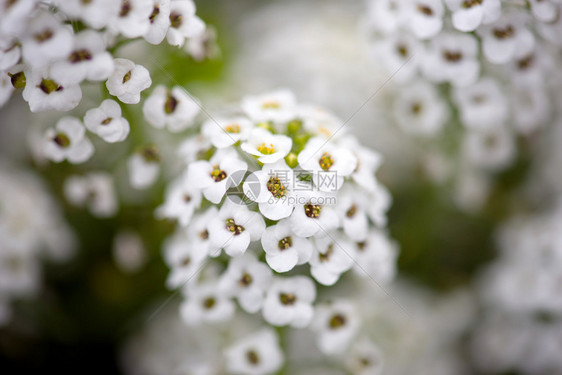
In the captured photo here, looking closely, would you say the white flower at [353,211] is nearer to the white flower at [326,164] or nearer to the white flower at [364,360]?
the white flower at [326,164]

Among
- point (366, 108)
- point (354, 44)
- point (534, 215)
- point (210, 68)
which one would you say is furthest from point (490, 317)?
point (210, 68)

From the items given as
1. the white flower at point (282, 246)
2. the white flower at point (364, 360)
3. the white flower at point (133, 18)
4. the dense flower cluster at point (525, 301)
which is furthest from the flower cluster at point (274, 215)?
the dense flower cluster at point (525, 301)

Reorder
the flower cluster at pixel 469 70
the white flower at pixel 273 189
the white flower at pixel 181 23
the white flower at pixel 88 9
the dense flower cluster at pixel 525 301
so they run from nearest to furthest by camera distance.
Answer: the white flower at pixel 88 9 → the white flower at pixel 273 189 → the white flower at pixel 181 23 → the flower cluster at pixel 469 70 → the dense flower cluster at pixel 525 301

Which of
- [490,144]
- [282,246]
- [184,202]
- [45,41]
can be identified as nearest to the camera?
[45,41]

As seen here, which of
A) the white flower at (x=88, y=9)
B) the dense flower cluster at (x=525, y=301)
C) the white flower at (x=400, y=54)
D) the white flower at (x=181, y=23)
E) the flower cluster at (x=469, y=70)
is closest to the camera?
the white flower at (x=88, y=9)

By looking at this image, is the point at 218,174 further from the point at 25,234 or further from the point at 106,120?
the point at 25,234

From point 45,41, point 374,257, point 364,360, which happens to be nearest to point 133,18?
point 45,41
